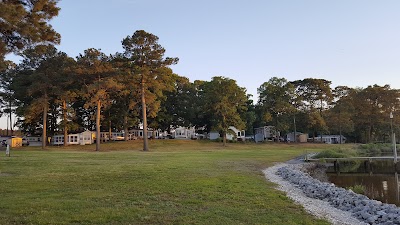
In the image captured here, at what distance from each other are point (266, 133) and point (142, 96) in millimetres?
42899

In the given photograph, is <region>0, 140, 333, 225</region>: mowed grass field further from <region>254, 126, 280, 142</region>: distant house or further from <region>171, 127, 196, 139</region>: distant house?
<region>171, 127, 196, 139</region>: distant house

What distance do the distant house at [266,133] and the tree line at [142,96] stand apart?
103 inches

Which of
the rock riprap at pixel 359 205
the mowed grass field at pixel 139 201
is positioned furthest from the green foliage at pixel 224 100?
the mowed grass field at pixel 139 201

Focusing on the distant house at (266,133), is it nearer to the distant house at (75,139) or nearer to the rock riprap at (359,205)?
the distant house at (75,139)

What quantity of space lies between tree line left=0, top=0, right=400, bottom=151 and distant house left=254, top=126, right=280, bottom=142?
262 cm

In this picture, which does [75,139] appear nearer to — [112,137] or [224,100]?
[112,137]

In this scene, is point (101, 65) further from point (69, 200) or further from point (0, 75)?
point (69, 200)

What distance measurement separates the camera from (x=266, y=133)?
83938 millimetres

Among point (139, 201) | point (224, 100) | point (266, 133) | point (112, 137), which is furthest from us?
point (266, 133)

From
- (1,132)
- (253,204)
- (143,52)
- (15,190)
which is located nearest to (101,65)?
(143,52)

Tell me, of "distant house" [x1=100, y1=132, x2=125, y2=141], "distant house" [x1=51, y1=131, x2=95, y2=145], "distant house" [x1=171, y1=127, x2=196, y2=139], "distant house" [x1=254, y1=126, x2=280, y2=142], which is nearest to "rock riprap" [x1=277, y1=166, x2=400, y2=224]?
"distant house" [x1=51, y1=131, x2=95, y2=145]

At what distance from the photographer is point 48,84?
48.3 meters

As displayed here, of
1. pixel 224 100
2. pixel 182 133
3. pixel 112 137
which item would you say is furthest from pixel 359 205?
pixel 182 133

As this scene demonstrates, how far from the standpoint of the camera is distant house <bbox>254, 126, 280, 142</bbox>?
77.6m
